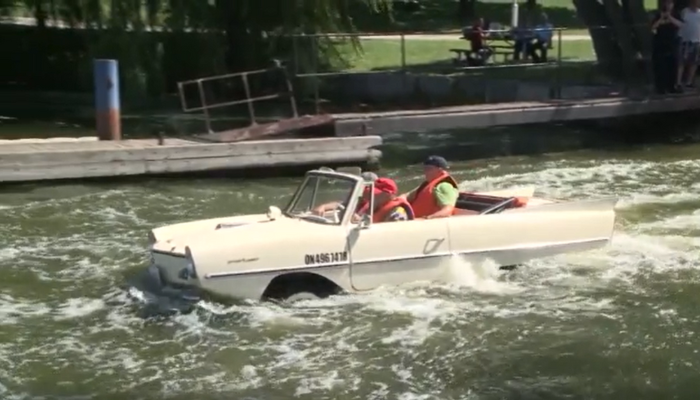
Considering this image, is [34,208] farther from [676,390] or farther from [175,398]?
[676,390]

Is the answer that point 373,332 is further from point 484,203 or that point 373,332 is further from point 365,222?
point 484,203

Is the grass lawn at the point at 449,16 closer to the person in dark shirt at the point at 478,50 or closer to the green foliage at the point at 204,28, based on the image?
the person in dark shirt at the point at 478,50

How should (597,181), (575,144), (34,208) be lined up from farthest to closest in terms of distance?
(575,144) < (597,181) < (34,208)

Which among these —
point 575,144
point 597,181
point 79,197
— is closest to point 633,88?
point 575,144

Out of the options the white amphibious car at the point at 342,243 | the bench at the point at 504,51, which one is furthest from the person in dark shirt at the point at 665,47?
the white amphibious car at the point at 342,243

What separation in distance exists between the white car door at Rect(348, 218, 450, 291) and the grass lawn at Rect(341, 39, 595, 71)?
17565 millimetres

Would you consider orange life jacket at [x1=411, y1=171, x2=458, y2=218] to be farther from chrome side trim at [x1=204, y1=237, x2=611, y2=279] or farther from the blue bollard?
the blue bollard

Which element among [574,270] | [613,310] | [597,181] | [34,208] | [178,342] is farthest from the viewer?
[597,181]

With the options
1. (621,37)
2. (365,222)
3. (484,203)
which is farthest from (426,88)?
(365,222)

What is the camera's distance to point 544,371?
10.1 metres

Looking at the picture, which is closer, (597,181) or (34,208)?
(34,208)

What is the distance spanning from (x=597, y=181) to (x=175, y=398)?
469 inches

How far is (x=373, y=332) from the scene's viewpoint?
11.1 meters

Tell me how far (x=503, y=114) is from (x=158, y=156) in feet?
20.8
